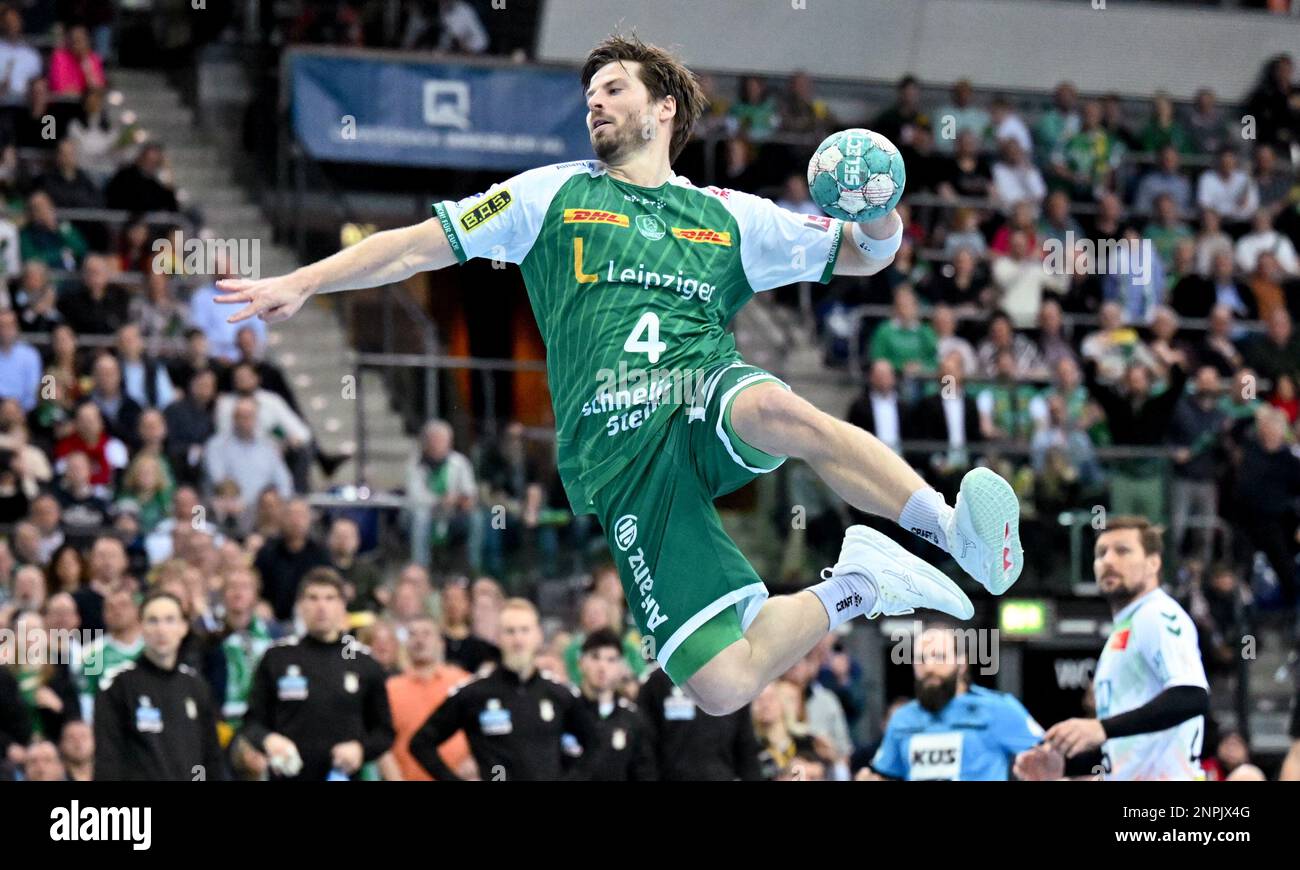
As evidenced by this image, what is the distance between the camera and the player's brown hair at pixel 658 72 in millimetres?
8328

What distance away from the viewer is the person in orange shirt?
12.3 metres

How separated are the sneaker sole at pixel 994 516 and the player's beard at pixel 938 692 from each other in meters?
3.56

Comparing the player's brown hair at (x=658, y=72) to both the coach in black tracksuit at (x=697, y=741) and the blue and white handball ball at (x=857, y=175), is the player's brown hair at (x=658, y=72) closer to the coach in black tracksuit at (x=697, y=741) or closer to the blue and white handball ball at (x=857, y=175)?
the blue and white handball ball at (x=857, y=175)

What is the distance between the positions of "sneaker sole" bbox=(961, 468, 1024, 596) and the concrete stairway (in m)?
9.56

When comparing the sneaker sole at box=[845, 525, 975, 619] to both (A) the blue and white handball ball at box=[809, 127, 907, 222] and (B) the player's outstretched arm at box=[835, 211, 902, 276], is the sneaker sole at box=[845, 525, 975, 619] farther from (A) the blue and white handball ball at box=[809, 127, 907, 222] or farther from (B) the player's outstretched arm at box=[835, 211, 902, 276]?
(A) the blue and white handball ball at box=[809, 127, 907, 222]

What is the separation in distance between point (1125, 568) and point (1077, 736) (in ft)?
4.13

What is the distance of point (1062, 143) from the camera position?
2217cm

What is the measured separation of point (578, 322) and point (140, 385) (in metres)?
8.72

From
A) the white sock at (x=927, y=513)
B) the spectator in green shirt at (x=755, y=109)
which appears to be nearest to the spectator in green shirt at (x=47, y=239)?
the spectator in green shirt at (x=755, y=109)

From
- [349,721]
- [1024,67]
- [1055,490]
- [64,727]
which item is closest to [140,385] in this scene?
[64,727]

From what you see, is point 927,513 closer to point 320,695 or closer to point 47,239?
point 320,695

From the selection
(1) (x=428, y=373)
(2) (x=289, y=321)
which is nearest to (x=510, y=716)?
(1) (x=428, y=373)

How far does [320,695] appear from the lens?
460 inches

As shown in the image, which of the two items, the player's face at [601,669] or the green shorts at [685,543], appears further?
the player's face at [601,669]
